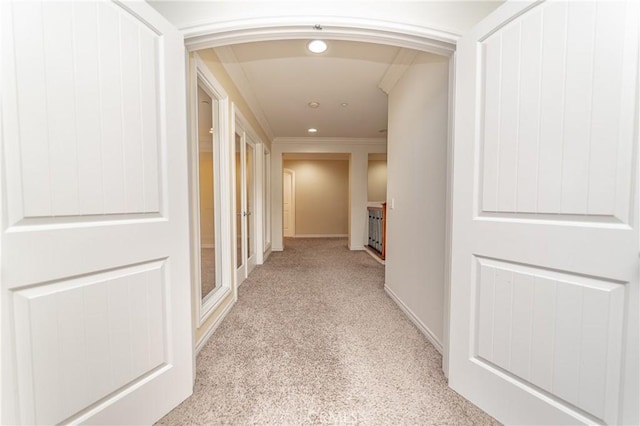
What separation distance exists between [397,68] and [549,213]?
1998 millimetres

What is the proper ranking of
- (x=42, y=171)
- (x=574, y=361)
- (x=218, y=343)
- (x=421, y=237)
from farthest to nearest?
(x=421, y=237) < (x=218, y=343) < (x=574, y=361) < (x=42, y=171)

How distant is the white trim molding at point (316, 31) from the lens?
136 centimetres

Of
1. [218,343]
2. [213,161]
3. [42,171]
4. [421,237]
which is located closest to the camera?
[42,171]

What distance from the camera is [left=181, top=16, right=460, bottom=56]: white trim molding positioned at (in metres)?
1.36

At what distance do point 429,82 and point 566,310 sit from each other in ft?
5.62

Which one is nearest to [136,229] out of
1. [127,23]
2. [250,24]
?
[127,23]

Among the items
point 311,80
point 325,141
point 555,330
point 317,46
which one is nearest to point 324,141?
point 325,141

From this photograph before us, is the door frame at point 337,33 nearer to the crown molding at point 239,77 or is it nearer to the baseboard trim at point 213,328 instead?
the crown molding at point 239,77

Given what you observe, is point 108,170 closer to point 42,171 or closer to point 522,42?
point 42,171

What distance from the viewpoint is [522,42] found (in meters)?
1.12

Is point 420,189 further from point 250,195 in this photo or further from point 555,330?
point 250,195

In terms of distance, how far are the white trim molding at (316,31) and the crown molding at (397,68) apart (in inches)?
32.2

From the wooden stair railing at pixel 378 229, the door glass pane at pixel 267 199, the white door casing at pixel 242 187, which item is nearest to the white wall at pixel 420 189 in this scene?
the white door casing at pixel 242 187

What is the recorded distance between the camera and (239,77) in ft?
8.71
